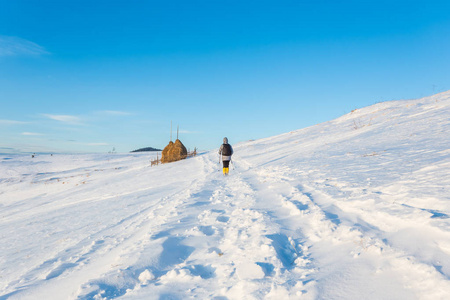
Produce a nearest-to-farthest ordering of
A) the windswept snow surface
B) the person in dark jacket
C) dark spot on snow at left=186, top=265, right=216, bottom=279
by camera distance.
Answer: the windswept snow surface
dark spot on snow at left=186, top=265, right=216, bottom=279
the person in dark jacket

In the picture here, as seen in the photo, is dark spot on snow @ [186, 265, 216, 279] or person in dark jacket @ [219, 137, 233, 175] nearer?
dark spot on snow @ [186, 265, 216, 279]

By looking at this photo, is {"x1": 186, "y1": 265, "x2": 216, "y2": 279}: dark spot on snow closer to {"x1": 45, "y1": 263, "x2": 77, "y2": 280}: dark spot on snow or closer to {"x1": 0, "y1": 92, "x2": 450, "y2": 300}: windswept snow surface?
{"x1": 0, "y1": 92, "x2": 450, "y2": 300}: windswept snow surface

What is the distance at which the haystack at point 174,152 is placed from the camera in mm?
24133

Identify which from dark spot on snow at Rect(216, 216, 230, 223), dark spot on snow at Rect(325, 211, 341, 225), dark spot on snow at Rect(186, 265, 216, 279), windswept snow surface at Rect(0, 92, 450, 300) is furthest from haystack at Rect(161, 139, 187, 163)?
dark spot on snow at Rect(186, 265, 216, 279)

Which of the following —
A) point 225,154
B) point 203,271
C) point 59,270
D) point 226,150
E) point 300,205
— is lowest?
point 59,270

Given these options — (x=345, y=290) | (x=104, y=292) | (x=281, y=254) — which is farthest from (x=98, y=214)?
(x=345, y=290)

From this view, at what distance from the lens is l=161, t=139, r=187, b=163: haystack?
24133 millimetres

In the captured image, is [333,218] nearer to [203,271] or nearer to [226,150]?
[203,271]

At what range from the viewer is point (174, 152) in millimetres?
24406

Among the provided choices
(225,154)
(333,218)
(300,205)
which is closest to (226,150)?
(225,154)

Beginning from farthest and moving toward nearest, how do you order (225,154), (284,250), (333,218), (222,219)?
1. (225,154)
2. (222,219)
3. (333,218)
4. (284,250)

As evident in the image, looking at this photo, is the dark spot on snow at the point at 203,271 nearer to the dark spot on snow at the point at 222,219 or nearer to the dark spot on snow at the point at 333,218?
the dark spot on snow at the point at 222,219

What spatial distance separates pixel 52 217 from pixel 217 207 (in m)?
5.76

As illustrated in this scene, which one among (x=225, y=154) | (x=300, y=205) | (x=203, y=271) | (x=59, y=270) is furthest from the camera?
(x=225, y=154)
